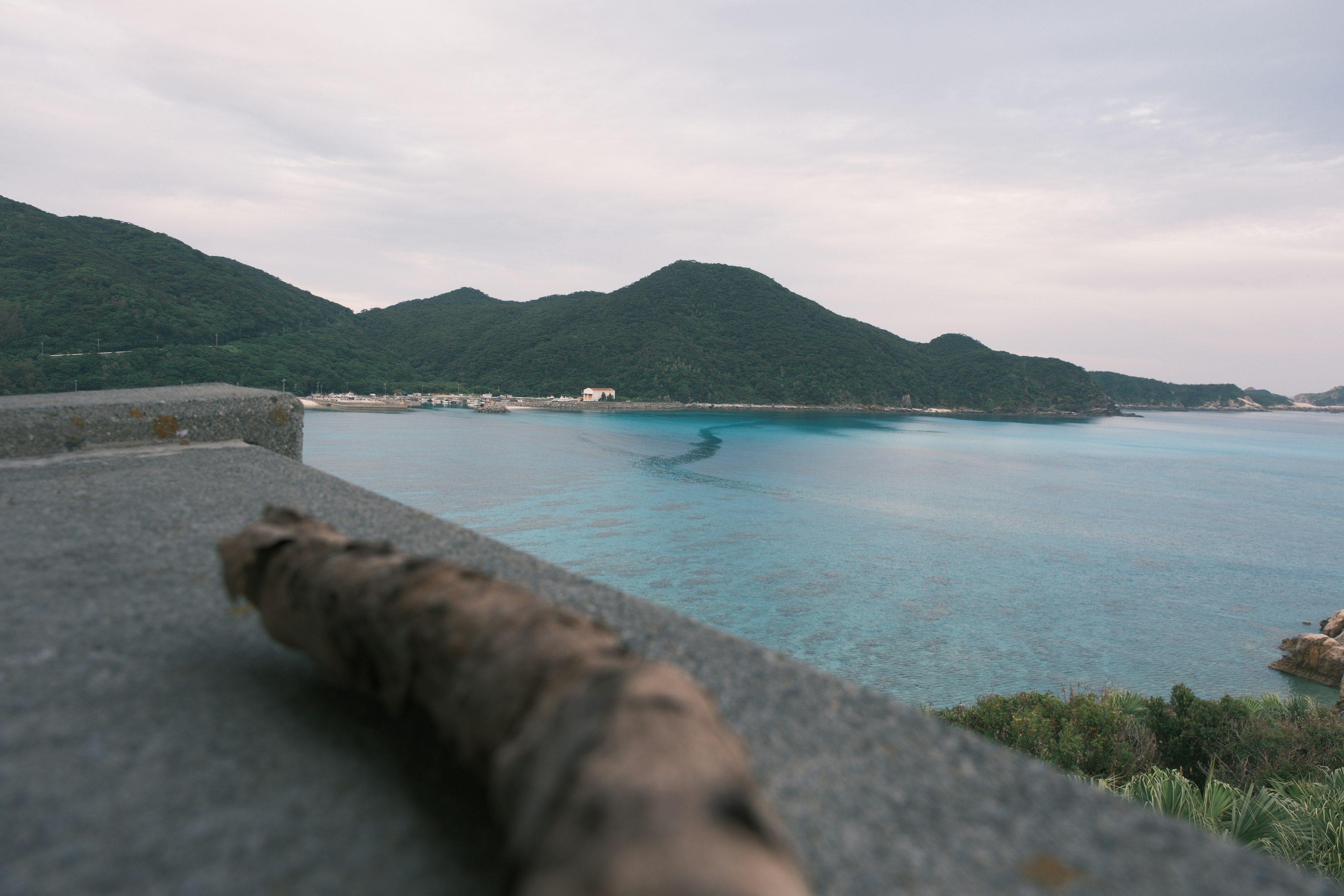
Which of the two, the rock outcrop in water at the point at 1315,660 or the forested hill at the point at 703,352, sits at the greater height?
the forested hill at the point at 703,352

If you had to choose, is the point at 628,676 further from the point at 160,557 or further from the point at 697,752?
the point at 160,557

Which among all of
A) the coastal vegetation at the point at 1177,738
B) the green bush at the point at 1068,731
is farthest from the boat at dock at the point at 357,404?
the coastal vegetation at the point at 1177,738

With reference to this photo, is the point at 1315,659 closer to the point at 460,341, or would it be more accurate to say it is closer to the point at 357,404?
the point at 357,404

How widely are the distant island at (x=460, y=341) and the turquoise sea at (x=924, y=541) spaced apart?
21.2 m

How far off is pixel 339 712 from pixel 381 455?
65100 millimetres

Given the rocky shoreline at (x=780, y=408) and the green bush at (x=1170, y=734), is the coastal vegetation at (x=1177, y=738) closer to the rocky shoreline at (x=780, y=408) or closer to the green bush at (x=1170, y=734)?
the green bush at (x=1170, y=734)

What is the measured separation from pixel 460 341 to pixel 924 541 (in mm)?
127733

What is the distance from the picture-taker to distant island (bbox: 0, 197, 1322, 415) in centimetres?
7444

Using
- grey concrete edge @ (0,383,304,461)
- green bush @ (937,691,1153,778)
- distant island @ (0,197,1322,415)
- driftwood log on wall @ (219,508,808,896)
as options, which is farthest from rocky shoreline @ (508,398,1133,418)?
driftwood log on wall @ (219,508,808,896)

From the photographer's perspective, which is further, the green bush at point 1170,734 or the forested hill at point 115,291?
the forested hill at point 115,291

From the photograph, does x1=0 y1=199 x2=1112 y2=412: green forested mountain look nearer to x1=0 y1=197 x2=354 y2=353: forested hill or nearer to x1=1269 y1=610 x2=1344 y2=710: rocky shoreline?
x1=0 y1=197 x2=354 y2=353: forested hill

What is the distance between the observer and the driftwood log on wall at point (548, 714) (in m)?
0.92

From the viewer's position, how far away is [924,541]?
43.7 m

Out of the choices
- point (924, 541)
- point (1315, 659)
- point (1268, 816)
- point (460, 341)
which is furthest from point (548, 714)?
point (460, 341)
